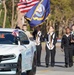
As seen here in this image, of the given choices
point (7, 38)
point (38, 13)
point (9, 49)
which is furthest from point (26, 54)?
point (38, 13)

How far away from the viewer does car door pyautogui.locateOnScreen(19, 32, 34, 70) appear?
44.4 feet

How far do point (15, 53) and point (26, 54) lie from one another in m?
1.14

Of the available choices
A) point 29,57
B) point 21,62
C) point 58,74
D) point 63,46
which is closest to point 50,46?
point 63,46

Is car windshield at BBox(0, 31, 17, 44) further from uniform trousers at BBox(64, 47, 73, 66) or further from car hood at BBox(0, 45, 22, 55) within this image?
uniform trousers at BBox(64, 47, 73, 66)

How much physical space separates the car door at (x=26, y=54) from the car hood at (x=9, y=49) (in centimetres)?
33

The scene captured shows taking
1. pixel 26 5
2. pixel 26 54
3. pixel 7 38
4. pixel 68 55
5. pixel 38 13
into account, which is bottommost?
pixel 68 55

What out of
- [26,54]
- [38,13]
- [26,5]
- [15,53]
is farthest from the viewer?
[26,5]

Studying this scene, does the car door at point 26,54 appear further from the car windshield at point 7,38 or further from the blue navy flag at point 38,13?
the blue navy flag at point 38,13

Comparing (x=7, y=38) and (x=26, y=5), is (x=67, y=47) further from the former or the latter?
(x=26, y=5)

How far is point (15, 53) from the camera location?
1259cm

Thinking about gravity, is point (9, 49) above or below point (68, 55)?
above

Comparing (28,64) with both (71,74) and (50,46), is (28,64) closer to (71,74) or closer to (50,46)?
(71,74)

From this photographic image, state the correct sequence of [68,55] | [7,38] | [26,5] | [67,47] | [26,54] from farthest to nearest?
[26,5] < [68,55] < [67,47] < [7,38] < [26,54]

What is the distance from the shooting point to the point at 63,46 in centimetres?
1845
